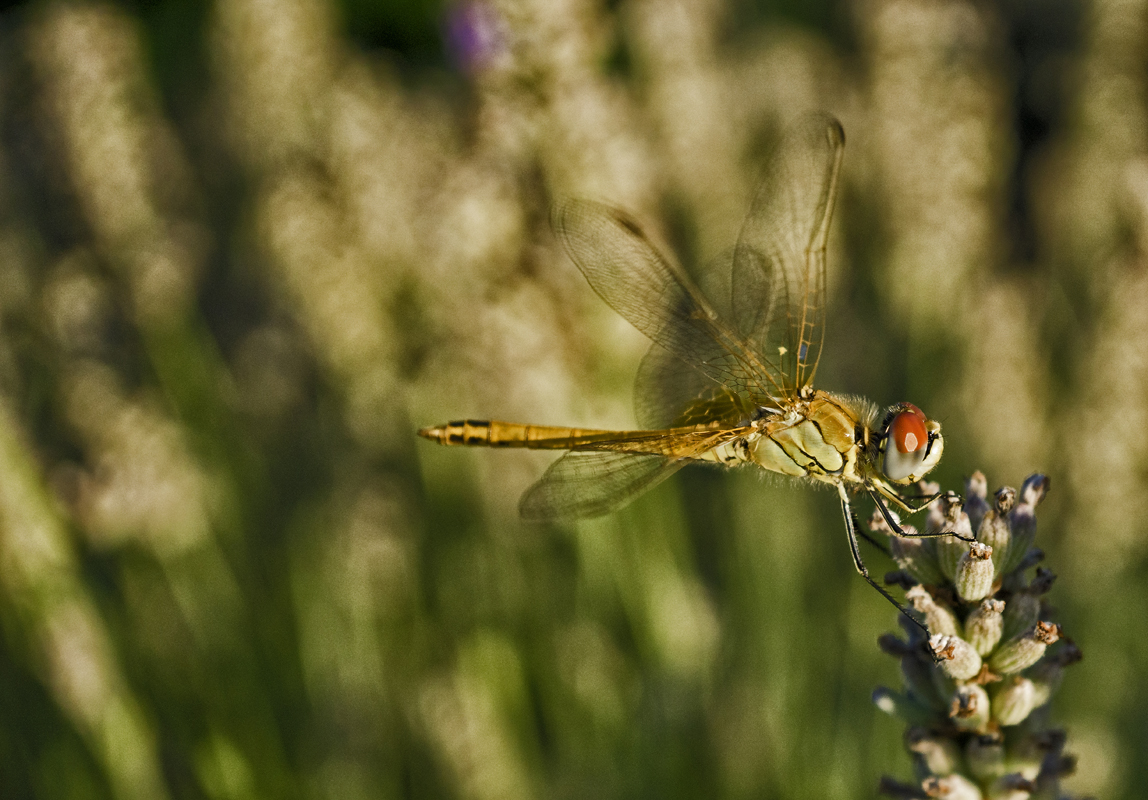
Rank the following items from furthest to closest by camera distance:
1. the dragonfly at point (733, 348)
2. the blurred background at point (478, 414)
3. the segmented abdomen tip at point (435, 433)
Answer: the blurred background at point (478, 414)
the segmented abdomen tip at point (435, 433)
the dragonfly at point (733, 348)

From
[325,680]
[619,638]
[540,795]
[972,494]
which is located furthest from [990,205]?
[325,680]

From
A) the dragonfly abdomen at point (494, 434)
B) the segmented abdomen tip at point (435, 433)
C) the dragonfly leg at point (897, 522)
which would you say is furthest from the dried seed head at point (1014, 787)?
the segmented abdomen tip at point (435, 433)

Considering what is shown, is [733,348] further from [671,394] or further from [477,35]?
[477,35]

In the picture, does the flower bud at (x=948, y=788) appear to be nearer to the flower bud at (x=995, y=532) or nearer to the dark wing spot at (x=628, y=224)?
the flower bud at (x=995, y=532)

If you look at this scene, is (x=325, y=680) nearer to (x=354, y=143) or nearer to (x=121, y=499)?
(x=121, y=499)

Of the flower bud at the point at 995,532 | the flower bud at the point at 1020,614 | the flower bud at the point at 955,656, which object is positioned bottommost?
the flower bud at the point at 955,656

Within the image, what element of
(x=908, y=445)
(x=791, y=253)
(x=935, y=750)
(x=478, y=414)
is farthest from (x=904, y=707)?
(x=478, y=414)

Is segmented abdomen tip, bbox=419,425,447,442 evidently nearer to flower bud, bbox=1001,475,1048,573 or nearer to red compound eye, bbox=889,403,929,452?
red compound eye, bbox=889,403,929,452
